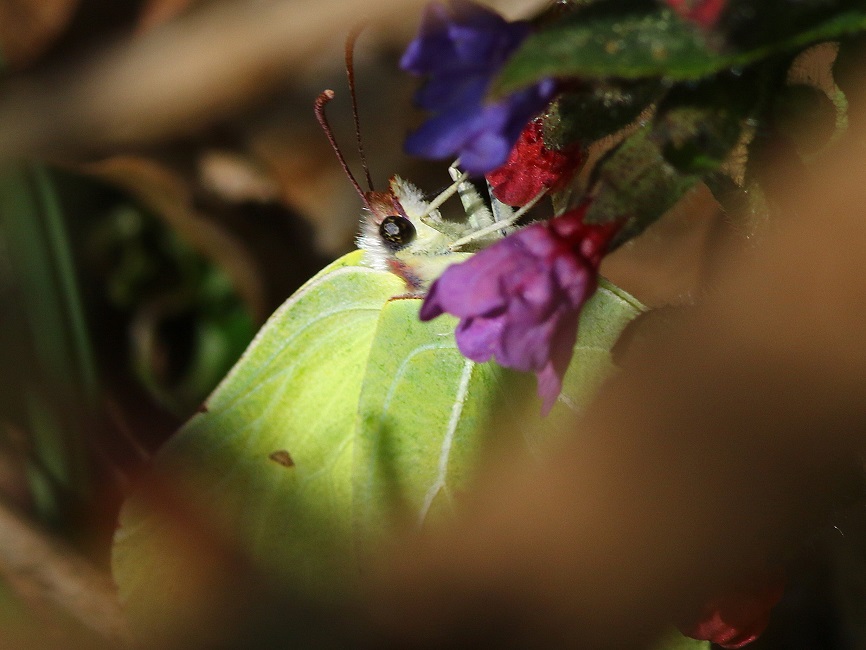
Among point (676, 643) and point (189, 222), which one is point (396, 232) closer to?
point (676, 643)

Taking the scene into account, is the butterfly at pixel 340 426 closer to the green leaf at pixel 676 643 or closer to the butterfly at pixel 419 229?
the butterfly at pixel 419 229

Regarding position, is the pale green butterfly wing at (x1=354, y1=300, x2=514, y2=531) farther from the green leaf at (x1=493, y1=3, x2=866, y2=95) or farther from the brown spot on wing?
the green leaf at (x1=493, y1=3, x2=866, y2=95)

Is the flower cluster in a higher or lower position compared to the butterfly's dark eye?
higher

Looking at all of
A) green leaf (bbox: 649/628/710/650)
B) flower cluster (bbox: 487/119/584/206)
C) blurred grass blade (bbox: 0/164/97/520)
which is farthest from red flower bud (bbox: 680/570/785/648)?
blurred grass blade (bbox: 0/164/97/520)

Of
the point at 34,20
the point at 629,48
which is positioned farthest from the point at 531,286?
the point at 34,20

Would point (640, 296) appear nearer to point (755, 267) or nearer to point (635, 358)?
point (635, 358)
